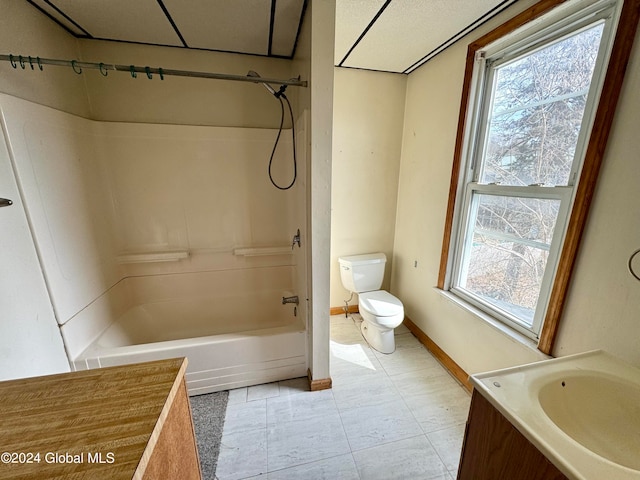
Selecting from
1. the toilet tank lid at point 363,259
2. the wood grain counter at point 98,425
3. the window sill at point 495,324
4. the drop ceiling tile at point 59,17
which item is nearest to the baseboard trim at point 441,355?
the window sill at point 495,324

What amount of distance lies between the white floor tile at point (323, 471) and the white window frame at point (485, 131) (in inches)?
46.2

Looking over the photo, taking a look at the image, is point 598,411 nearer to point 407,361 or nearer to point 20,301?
point 407,361

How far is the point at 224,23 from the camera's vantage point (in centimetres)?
153

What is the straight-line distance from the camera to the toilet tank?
7.76ft

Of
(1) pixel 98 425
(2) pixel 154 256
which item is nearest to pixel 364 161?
(2) pixel 154 256

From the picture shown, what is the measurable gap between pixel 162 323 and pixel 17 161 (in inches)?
56.2

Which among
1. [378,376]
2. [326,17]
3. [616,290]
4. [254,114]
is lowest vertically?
[378,376]

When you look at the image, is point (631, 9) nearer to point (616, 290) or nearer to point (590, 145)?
point (590, 145)

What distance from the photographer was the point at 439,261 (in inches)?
78.7

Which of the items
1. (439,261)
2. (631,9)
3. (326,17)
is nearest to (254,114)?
(326,17)

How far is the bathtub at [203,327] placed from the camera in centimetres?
155

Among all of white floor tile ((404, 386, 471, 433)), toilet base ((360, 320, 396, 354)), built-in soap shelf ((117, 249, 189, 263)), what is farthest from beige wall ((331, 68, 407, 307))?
built-in soap shelf ((117, 249, 189, 263))

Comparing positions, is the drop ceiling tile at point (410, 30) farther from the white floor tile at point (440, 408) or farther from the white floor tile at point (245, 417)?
the white floor tile at point (245, 417)

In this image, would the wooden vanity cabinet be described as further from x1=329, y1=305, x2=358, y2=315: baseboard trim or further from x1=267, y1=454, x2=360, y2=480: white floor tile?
x1=329, y1=305, x2=358, y2=315: baseboard trim
